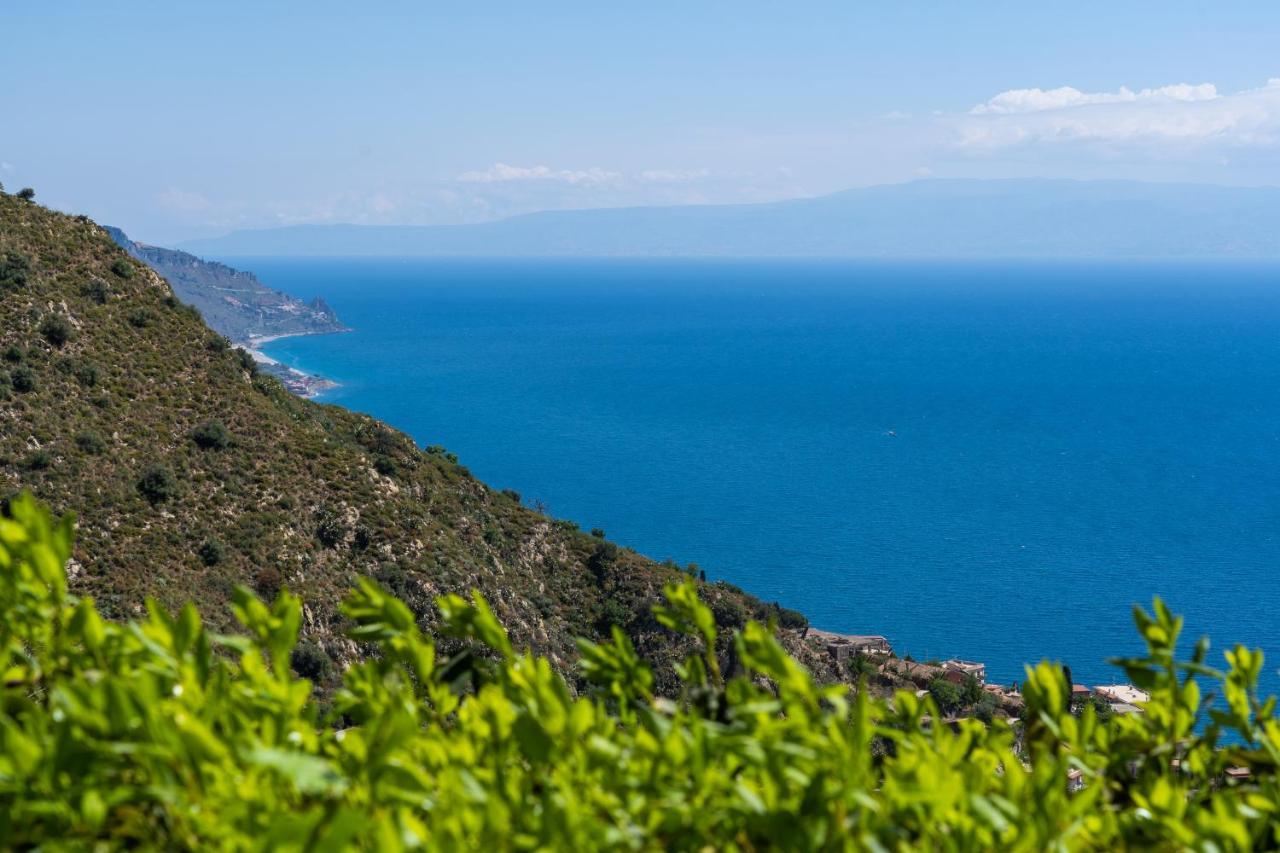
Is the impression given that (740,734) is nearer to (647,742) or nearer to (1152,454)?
(647,742)

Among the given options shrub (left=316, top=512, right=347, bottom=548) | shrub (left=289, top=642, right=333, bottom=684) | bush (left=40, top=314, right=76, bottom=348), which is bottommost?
shrub (left=289, top=642, right=333, bottom=684)

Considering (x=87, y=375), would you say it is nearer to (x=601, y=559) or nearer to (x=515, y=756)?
(x=601, y=559)

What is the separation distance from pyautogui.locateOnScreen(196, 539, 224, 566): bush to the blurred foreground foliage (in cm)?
3139

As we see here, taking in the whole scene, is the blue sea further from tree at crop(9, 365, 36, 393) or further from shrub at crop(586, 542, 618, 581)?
tree at crop(9, 365, 36, 393)

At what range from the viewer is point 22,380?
1373 inches

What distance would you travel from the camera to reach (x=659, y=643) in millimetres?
41875

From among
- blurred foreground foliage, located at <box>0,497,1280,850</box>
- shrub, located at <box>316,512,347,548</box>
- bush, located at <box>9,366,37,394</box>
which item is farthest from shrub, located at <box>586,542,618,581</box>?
blurred foreground foliage, located at <box>0,497,1280,850</box>

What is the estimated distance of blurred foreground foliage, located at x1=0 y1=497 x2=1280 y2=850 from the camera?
2.34m

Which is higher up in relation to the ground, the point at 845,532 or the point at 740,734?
the point at 740,734

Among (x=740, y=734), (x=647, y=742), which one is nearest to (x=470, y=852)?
(x=647, y=742)

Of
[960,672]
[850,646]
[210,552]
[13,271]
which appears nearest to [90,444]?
[210,552]

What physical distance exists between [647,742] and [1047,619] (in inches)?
3048

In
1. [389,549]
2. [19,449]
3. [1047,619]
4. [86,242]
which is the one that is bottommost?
[1047,619]

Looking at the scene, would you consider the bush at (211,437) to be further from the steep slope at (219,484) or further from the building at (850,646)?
the building at (850,646)
